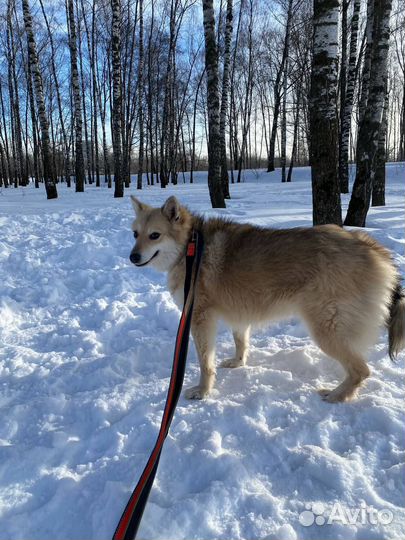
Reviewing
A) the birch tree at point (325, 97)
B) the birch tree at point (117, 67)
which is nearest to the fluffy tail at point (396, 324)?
the birch tree at point (325, 97)

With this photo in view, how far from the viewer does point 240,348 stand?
12.1 ft

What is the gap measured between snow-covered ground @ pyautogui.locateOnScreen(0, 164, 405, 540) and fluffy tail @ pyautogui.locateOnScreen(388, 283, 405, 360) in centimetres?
32

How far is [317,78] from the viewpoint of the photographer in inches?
227

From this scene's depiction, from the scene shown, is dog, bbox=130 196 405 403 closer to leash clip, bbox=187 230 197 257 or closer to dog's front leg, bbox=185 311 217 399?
dog's front leg, bbox=185 311 217 399

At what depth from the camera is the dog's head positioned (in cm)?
349

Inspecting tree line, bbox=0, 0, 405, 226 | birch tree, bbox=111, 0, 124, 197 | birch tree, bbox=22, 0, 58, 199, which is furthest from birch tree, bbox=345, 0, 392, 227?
birch tree, bbox=22, 0, 58, 199

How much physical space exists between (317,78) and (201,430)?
17.6ft

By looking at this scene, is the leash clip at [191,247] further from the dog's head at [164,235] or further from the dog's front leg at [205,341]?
the dog's front leg at [205,341]

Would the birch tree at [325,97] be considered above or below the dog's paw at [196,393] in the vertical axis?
above

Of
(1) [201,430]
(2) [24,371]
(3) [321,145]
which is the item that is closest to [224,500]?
(1) [201,430]

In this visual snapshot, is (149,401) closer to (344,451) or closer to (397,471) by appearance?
(344,451)

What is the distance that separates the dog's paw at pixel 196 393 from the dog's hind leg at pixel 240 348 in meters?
0.55

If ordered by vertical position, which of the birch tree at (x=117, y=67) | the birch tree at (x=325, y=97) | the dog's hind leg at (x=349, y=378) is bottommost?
the dog's hind leg at (x=349, y=378)

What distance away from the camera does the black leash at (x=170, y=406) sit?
171 centimetres
